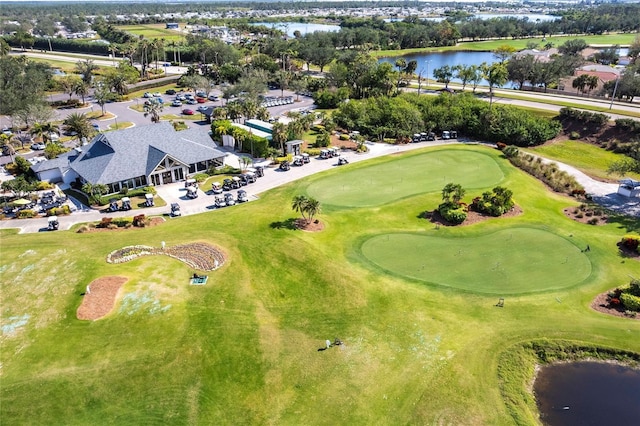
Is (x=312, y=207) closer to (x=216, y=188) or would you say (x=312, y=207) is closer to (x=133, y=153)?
(x=216, y=188)

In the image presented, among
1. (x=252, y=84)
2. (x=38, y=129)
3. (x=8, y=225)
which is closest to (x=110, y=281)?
(x=8, y=225)

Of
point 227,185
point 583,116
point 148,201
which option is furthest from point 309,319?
point 583,116

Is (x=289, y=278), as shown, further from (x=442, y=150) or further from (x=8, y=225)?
(x=442, y=150)

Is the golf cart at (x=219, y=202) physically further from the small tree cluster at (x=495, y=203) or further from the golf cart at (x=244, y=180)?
the small tree cluster at (x=495, y=203)

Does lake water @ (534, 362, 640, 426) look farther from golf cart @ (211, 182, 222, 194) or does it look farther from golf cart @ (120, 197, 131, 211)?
golf cart @ (120, 197, 131, 211)

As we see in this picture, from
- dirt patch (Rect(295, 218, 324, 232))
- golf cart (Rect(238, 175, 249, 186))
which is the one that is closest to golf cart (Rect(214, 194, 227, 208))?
golf cart (Rect(238, 175, 249, 186))
